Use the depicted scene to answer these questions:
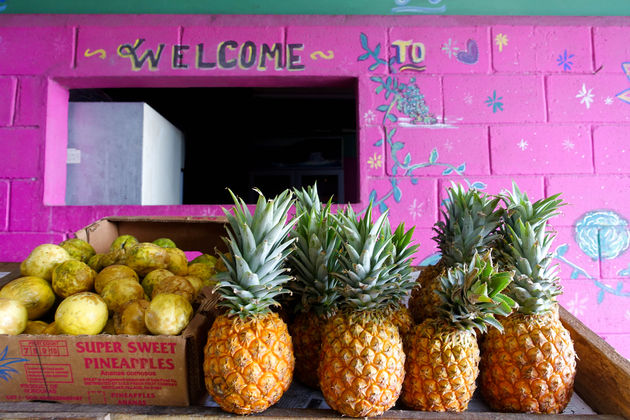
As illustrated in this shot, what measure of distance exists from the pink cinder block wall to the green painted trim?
10cm

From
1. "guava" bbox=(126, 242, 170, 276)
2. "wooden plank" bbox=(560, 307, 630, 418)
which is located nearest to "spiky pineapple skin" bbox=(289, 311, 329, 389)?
"guava" bbox=(126, 242, 170, 276)

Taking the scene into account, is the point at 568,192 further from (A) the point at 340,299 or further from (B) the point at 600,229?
(A) the point at 340,299

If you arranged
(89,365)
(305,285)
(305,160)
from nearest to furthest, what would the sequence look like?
(89,365), (305,285), (305,160)

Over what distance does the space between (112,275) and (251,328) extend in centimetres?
79

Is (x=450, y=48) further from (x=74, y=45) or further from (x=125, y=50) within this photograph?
(x=74, y=45)

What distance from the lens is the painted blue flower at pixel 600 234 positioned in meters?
3.14

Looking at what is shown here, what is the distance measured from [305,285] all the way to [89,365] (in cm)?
74

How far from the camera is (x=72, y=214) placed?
3.11 m

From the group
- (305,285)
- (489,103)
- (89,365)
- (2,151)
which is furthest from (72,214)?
(489,103)

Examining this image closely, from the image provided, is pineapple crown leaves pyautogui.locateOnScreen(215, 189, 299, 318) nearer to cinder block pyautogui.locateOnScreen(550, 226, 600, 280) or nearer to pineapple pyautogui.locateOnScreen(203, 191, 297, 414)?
pineapple pyautogui.locateOnScreen(203, 191, 297, 414)

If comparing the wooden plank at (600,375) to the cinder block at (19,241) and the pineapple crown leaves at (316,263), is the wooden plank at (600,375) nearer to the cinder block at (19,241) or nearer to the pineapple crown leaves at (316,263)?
the pineapple crown leaves at (316,263)

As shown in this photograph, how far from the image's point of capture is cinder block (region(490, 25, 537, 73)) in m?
3.22

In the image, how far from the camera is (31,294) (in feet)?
4.85

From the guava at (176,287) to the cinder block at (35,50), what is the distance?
2.77m
